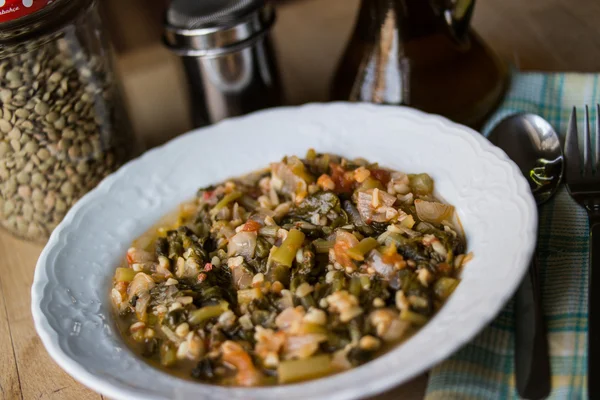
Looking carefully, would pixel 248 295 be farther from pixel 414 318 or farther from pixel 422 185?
pixel 422 185

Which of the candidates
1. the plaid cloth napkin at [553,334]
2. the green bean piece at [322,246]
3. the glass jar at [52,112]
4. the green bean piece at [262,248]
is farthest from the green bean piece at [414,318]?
the glass jar at [52,112]

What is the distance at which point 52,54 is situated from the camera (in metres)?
2.27

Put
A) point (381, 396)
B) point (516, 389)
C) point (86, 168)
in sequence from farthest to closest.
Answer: point (86, 168), point (381, 396), point (516, 389)

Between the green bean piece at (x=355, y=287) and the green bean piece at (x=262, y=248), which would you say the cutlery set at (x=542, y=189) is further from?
the green bean piece at (x=262, y=248)

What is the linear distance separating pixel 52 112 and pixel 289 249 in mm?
1009

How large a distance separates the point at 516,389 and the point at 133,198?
1416 millimetres

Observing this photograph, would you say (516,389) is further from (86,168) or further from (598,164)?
(86,168)

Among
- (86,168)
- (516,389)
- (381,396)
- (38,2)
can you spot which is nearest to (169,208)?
(86,168)

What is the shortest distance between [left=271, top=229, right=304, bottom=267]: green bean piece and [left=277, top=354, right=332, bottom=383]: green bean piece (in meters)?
0.36

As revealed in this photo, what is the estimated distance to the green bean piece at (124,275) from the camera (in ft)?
6.60

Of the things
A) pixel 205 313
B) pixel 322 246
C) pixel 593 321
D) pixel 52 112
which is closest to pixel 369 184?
pixel 322 246

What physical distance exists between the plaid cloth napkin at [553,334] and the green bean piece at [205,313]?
0.58m

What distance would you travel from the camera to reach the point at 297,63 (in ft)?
11.2

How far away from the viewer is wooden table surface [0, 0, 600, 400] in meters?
2.10
